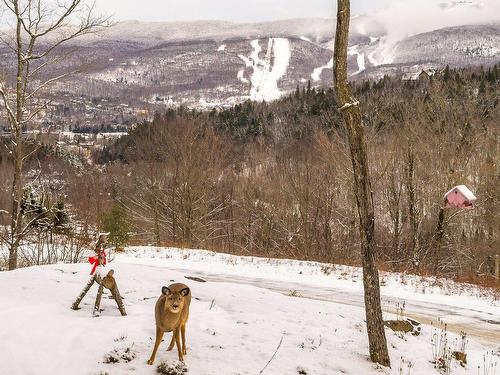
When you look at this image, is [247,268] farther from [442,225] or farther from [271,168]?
[271,168]

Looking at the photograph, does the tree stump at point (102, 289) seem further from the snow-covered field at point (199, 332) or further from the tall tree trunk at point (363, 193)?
the tall tree trunk at point (363, 193)

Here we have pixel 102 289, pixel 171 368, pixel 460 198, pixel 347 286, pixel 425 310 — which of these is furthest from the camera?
pixel 460 198

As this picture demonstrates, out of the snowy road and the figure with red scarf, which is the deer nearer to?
the figure with red scarf

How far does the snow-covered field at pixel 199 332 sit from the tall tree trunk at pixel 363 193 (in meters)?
0.50

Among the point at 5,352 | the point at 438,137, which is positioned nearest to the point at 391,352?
the point at 5,352

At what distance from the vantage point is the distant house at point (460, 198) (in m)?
19.8

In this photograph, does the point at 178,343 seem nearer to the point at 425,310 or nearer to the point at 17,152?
the point at 17,152

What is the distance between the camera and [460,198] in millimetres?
20172

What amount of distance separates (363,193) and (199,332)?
10.5 feet

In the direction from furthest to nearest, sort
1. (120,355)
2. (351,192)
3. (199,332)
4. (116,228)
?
(116,228) < (351,192) < (199,332) < (120,355)

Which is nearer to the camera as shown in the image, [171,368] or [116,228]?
[171,368]

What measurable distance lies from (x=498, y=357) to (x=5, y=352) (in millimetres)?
7986

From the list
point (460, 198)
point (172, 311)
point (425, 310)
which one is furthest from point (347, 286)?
point (172, 311)

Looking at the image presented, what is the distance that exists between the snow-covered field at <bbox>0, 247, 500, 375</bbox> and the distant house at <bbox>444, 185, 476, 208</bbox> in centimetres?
861
